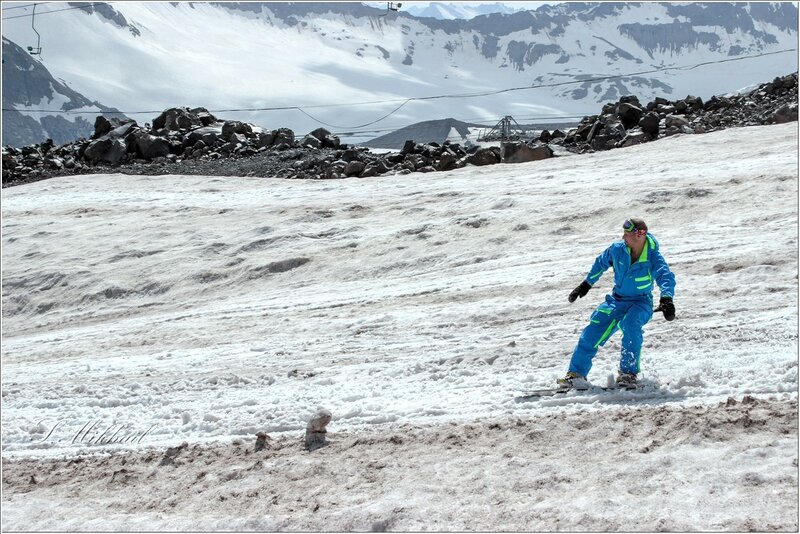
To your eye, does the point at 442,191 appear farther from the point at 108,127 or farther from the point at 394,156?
the point at 108,127

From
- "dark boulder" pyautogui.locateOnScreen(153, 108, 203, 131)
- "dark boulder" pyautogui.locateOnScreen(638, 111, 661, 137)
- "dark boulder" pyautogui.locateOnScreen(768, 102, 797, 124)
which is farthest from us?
"dark boulder" pyautogui.locateOnScreen(153, 108, 203, 131)

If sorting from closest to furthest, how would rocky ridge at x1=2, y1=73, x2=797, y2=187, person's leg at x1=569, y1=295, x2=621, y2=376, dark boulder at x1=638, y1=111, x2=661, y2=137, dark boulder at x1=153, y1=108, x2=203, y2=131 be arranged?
1. person's leg at x1=569, y1=295, x2=621, y2=376
2. rocky ridge at x1=2, y1=73, x2=797, y2=187
3. dark boulder at x1=638, y1=111, x2=661, y2=137
4. dark boulder at x1=153, y1=108, x2=203, y2=131

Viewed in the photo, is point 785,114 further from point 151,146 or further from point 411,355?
point 151,146

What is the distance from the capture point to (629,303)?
283 inches

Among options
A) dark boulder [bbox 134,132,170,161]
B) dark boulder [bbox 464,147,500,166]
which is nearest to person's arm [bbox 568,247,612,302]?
dark boulder [bbox 464,147,500,166]

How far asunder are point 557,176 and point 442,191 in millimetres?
2365

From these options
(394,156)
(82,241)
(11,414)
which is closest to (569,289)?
(11,414)

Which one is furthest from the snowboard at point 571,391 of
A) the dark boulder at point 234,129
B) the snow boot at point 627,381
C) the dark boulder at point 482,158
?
the dark boulder at point 234,129

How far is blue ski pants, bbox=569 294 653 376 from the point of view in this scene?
23.3 feet

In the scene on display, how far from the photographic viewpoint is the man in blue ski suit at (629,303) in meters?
7.09

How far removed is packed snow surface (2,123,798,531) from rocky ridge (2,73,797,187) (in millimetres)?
2912

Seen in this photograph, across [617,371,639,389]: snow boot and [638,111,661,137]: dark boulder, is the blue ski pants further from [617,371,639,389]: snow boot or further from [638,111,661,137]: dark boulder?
[638,111,661,137]: dark boulder

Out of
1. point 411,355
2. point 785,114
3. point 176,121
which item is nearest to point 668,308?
point 411,355

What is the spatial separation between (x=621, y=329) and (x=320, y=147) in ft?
74.4
